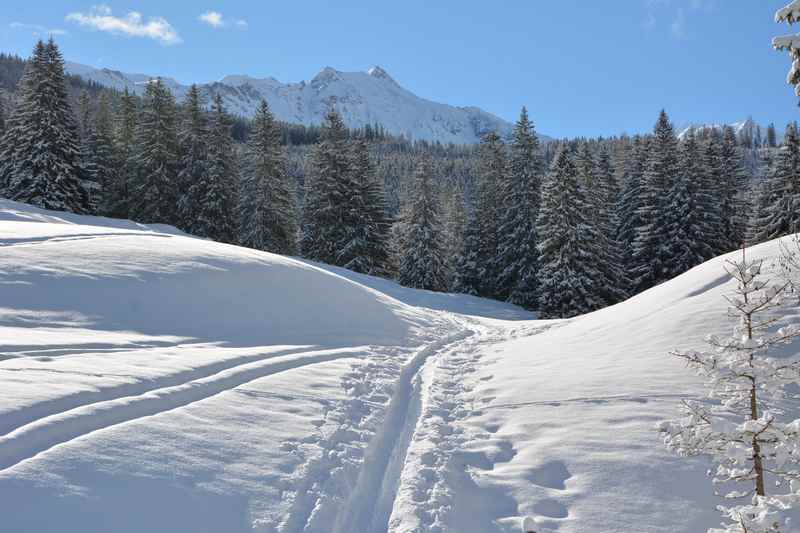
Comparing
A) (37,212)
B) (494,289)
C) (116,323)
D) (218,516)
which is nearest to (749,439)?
(218,516)

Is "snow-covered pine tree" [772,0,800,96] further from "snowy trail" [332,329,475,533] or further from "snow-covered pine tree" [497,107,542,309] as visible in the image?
"snow-covered pine tree" [497,107,542,309]

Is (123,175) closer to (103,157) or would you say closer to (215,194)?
(103,157)

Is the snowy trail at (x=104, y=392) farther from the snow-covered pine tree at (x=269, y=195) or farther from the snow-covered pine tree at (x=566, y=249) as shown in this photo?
the snow-covered pine tree at (x=269, y=195)

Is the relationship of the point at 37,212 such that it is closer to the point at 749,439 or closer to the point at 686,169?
the point at 749,439

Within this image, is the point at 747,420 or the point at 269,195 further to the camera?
the point at 269,195

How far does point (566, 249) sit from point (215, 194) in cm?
2323

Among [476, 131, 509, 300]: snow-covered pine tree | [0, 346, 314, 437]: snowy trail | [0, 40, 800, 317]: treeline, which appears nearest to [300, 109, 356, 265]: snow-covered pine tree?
[0, 40, 800, 317]: treeline

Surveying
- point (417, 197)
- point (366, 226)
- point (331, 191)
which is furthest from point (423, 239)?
point (331, 191)

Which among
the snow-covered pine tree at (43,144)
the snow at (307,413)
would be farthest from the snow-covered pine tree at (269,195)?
the snow at (307,413)

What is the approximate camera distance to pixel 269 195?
34.6 m

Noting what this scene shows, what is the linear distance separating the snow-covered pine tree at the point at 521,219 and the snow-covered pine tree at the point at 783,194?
13.2 meters

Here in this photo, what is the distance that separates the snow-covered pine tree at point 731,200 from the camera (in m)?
35.0

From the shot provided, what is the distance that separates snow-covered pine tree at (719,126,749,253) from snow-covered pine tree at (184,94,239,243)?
32771 mm

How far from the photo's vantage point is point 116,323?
10891mm
